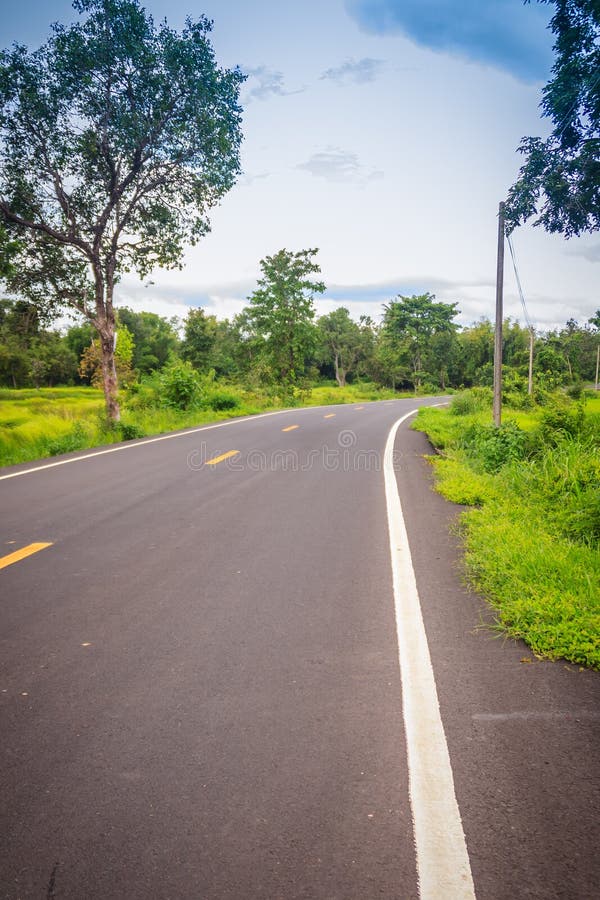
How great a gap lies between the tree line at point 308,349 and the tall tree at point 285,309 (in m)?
0.09

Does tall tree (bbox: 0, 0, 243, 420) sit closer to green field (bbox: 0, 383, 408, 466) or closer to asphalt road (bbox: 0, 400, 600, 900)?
green field (bbox: 0, 383, 408, 466)

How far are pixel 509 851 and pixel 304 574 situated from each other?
2916 mm

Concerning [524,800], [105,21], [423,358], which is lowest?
[524,800]

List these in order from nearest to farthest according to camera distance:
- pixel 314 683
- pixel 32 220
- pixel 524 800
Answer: pixel 524 800 < pixel 314 683 < pixel 32 220

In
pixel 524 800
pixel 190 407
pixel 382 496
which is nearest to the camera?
pixel 524 800

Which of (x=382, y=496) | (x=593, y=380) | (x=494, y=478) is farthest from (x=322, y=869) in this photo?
(x=593, y=380)

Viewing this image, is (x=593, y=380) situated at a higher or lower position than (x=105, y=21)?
lower

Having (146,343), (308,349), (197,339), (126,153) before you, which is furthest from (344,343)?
(126,153)

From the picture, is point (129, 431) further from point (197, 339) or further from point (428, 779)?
point (197, 339)

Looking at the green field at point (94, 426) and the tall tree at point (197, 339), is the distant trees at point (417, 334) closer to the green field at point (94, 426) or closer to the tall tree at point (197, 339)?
the tall tree at point (197, 339)

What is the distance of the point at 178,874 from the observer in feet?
6.14

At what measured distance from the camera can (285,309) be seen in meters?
44.8

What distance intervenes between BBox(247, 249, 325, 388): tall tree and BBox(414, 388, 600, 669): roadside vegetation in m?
35.4

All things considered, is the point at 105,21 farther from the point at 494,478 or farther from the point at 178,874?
the point at 178,874
